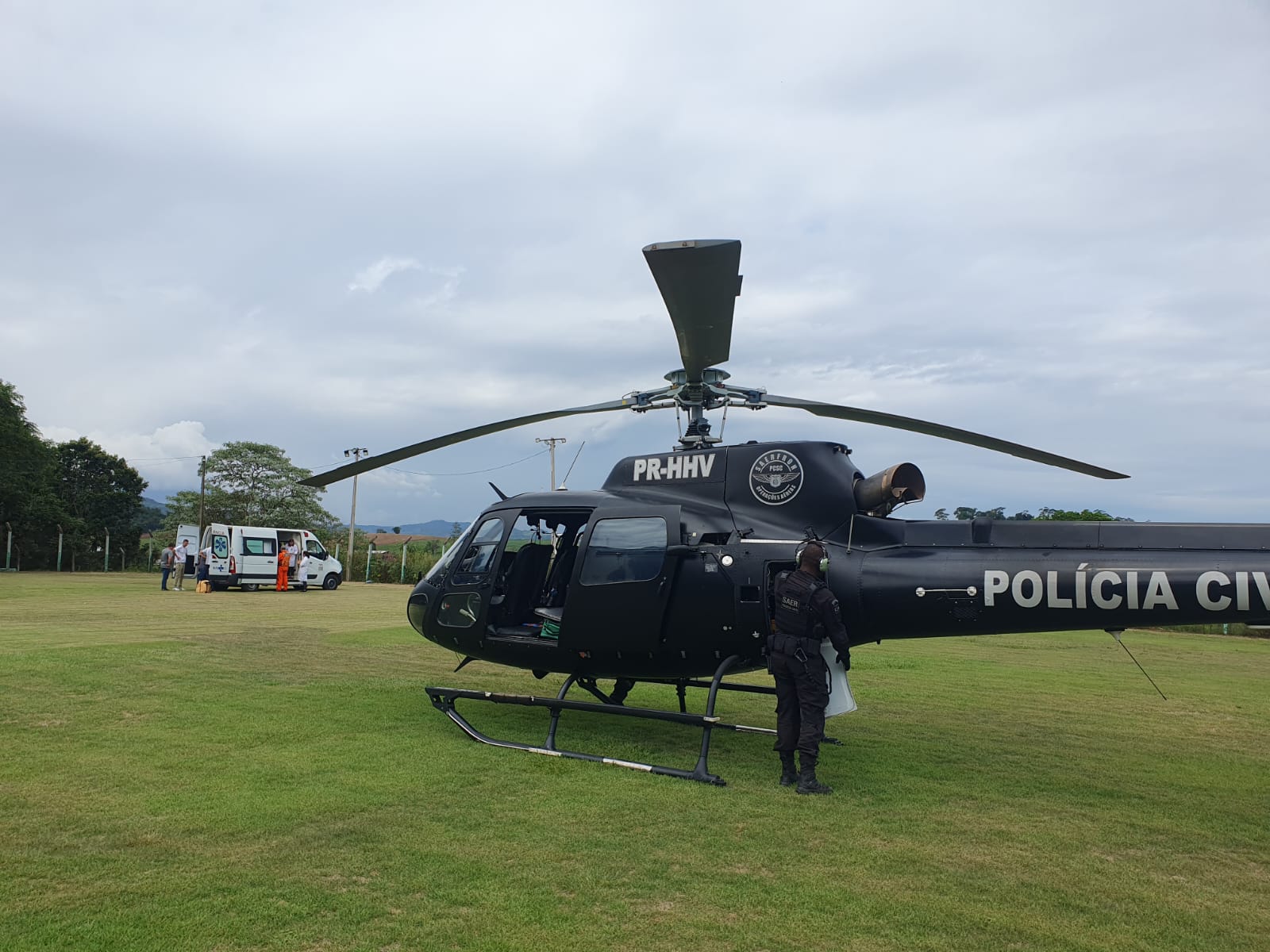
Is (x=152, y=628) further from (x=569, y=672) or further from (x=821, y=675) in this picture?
(x=821, y=675)

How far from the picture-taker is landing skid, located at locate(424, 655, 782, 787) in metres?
7.23

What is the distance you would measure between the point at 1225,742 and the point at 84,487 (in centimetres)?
7186

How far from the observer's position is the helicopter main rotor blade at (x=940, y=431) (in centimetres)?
732

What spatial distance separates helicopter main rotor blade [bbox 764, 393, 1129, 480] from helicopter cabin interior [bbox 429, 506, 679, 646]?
5.49ft

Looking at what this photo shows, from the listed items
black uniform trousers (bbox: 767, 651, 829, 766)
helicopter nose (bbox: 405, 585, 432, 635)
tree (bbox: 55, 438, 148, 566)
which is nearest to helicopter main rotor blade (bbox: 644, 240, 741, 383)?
black uniform trousers (bbox: 767, 651, 829, 766)

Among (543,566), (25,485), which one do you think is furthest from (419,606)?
(25,485)

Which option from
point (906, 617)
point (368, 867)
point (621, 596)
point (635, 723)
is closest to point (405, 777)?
point (368, 867)

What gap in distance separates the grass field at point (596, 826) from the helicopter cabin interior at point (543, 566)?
119 cm

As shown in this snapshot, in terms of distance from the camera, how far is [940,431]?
7.64 metres

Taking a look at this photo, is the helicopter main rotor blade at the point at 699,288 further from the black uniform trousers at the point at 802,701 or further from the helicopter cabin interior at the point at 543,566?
the black uniform trousers at the point at 802,701

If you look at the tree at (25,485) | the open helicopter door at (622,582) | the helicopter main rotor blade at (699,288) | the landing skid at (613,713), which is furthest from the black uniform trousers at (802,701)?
the tree at (25,485)

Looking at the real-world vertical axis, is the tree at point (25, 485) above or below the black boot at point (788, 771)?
above

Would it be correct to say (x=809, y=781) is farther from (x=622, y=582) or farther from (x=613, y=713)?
(x=622, y=582)

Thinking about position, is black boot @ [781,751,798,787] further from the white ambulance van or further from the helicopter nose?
the white ambulance van
